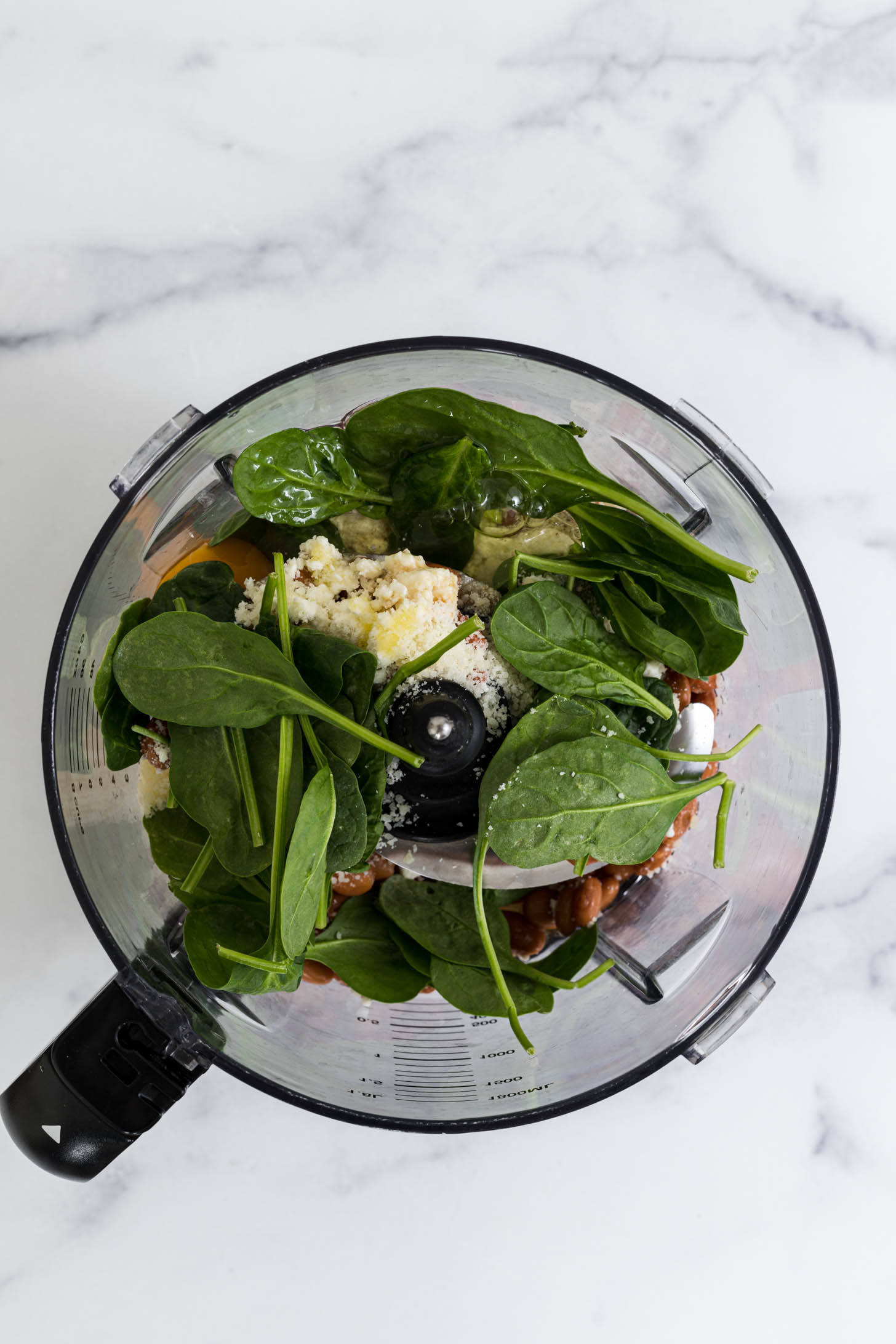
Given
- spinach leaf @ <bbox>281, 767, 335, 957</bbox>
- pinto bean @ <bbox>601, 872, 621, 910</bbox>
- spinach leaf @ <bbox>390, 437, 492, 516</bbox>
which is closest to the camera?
spinach leaf @ <bbox>281, 767, 335, 957</bbox>

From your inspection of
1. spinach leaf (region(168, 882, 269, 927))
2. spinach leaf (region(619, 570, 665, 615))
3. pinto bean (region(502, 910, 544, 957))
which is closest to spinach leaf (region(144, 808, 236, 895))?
spinach leaf (region(168, 882, 269, 927))

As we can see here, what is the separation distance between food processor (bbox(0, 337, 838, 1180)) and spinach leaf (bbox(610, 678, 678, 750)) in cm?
12

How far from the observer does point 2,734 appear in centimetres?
93

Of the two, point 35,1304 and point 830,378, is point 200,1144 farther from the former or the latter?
point 830,378

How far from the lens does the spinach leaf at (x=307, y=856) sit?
60 centimetres

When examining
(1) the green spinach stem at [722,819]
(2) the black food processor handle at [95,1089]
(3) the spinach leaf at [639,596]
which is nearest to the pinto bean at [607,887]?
(1) the green spinach stem at [722,819]

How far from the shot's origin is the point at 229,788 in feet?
2.15

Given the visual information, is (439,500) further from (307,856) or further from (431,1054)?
(431,1054)

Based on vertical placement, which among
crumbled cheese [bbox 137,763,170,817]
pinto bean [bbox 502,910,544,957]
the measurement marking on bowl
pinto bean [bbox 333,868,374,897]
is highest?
crumbled cheese [bbox 137,763,170,817]

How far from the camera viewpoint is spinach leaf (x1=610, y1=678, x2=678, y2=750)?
0.72m

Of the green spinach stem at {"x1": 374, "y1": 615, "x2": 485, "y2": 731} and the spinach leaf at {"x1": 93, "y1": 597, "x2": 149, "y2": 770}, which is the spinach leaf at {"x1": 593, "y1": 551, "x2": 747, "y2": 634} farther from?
the spinach leaf at {"x1": 93, "y1": 597, "x2": 149, "y2": 770}

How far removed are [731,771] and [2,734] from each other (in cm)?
60

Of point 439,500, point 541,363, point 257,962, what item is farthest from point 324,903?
point 541,363

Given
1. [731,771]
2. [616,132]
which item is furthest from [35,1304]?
[616,132]
